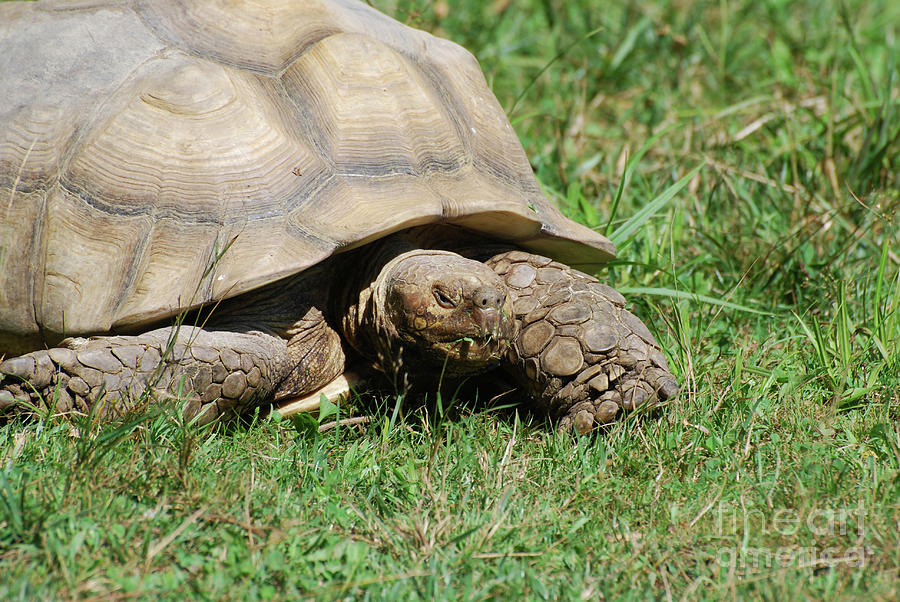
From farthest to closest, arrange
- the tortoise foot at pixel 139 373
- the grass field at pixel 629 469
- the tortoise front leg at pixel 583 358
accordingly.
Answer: the tortoise front leg at pixel 583 358 → the tortoise foot at pixel 139 373 → the grass field at pixel 629 469

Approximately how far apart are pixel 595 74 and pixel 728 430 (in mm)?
2956

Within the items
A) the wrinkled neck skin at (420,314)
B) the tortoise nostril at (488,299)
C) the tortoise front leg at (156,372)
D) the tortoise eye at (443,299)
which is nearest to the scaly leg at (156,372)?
the tortoise front leg at (156,372)

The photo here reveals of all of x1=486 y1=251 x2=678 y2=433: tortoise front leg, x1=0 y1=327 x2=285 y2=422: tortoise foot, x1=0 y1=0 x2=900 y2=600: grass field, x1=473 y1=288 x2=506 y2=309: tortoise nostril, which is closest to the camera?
x1=0 y1=0 x2=900 y2=600: grass field

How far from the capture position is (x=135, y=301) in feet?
8.31

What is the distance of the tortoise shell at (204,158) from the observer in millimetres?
2576

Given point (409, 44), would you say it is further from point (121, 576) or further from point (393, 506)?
point (121, 576)

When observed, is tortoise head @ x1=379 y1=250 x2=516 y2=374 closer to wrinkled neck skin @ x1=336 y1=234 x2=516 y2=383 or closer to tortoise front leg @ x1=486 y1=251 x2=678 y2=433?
wrinkled neck skin @ x1=336 y1=234 x2=516 y2=383

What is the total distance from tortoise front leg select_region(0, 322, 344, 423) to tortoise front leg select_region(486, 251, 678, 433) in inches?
29.8

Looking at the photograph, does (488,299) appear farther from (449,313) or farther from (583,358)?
(583,358)

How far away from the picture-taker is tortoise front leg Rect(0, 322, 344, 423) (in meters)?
2.41

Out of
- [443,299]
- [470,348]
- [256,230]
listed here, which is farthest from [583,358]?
[256,230]
